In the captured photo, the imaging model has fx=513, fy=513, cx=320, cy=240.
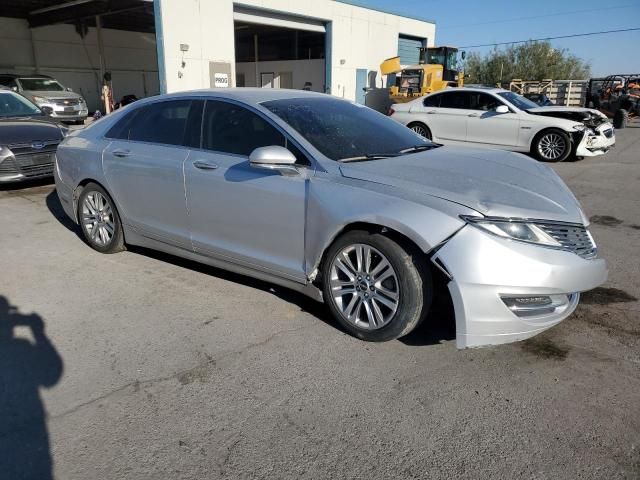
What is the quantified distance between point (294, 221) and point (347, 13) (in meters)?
24.3

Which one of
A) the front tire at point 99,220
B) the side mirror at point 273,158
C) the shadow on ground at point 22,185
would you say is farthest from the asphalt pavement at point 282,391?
the shadow on ground at point 22,185

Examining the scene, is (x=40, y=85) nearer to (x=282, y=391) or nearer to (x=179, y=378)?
(x=179, y=378)

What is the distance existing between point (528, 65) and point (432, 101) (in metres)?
52.0

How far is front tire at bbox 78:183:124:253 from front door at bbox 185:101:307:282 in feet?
4.00

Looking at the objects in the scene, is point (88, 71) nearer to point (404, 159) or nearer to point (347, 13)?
point (347, 13)

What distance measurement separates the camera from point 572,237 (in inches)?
120

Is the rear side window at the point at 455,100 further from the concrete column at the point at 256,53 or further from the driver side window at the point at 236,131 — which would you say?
the concrete column at the point at 256,53

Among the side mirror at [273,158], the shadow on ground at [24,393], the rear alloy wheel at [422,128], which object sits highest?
the side mirror at [273,158]

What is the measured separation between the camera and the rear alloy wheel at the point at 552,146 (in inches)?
436

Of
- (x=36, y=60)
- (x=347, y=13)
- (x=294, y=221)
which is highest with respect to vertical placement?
(x=347, y=13)

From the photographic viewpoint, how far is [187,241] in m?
4.25

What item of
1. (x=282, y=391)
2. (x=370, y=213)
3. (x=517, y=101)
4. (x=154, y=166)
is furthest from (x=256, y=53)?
(x=282, y=391)

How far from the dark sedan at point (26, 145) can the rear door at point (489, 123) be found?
8696mm

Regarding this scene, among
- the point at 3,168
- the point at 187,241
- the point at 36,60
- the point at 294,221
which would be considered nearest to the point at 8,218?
the point at 3,168
